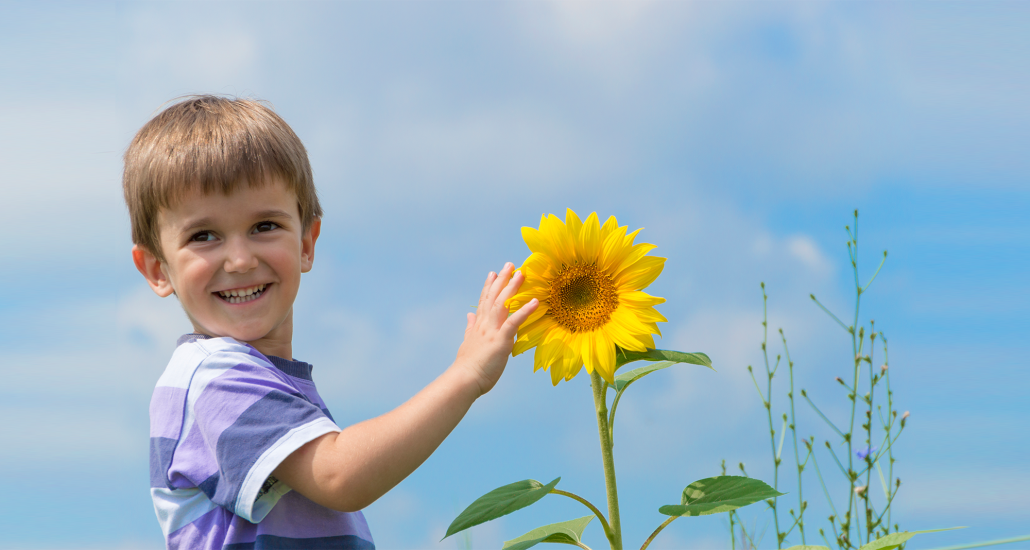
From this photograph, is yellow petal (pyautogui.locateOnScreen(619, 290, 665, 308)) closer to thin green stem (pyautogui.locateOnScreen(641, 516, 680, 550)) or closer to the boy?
the boy

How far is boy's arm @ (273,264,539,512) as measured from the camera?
1381 mm

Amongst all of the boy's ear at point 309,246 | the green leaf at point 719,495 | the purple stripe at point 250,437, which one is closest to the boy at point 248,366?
the purple stripe at point 250,437

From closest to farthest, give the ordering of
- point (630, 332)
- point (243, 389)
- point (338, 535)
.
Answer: point (630, 332) < point (243, 389) < point (338, 535)

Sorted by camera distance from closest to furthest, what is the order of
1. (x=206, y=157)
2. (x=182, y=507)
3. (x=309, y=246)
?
1. (x=182, y=507)
2. (x=206, y=157)
3. (x=309, y=246)

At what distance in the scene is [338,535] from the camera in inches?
63.6

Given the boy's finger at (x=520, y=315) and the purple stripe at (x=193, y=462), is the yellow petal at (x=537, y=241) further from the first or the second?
the purple stripe at (x=193, y=462)

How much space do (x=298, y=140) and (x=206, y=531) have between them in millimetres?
986

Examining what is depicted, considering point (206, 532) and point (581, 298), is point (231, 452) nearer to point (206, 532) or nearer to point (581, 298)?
point (206, 532)

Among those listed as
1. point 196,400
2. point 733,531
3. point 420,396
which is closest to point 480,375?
point 420,396

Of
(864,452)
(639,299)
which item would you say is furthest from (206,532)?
(864,452)

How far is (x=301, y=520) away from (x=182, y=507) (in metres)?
0.25

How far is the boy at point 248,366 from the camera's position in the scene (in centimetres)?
140

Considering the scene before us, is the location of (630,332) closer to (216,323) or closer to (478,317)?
(478,317)

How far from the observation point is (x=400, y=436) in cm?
139
